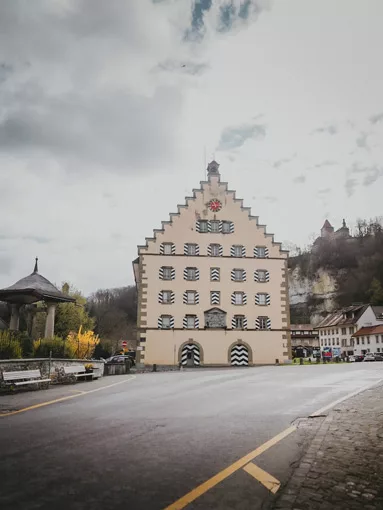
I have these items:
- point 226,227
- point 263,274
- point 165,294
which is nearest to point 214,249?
point 226,227

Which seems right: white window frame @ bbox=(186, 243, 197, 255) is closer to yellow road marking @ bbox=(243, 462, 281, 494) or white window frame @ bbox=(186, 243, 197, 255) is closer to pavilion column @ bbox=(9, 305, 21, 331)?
pavilion column @ bbox=(9, 305, 21, 331)

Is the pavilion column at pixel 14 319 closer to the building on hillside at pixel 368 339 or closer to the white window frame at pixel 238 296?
the white window frame at pixel 238 296

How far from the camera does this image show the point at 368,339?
263ft

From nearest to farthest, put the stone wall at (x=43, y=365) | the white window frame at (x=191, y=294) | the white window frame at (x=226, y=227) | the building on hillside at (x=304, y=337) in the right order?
the stone wall at (x=43, y=365) < the white window frame at (x=191, y=294) < the white window frame at (x=226, y=227) < the building on hillside at (x=304, y=337)

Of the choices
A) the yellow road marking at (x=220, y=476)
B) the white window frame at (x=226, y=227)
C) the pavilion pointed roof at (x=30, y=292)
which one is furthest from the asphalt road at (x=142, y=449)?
the white window frame at (x=226, y=227)

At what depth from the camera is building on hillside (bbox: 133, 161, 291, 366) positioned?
138 feet

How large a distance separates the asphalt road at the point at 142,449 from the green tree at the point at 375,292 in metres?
91.0

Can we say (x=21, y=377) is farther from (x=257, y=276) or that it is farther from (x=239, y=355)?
(x=257, y=276)

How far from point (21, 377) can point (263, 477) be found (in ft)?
43.2

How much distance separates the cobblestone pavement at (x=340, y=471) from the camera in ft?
15.0

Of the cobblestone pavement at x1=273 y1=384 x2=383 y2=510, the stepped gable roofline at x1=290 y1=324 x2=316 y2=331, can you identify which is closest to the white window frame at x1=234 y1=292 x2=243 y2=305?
the cobblestone pavement at x1=273 y1=384 x2=383 y2=510

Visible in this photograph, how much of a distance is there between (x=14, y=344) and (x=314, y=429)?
544 inches

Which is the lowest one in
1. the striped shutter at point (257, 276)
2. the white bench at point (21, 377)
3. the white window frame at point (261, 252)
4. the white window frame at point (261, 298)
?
the white bench at point (21, 377)

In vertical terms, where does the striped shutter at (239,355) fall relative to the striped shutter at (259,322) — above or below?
below
